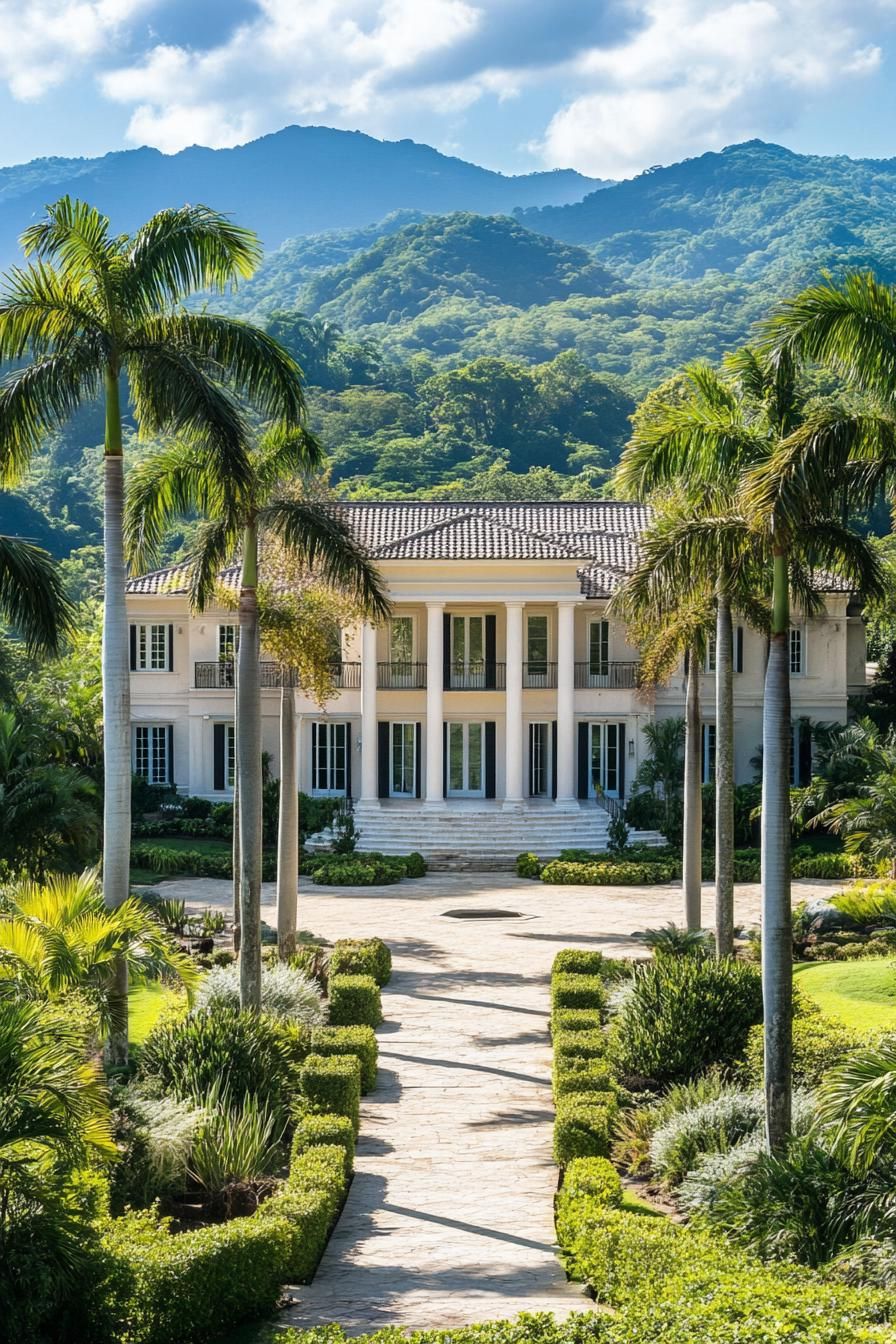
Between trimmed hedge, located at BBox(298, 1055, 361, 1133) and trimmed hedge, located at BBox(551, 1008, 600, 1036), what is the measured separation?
3.36 m

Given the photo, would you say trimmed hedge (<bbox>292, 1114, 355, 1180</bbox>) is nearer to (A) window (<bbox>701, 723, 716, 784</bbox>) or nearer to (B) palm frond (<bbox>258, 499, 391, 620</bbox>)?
(B) palm frond (<bbox>258, 499, 391, 620</bbox>)

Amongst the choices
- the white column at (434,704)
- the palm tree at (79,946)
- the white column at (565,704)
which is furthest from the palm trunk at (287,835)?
the white column at (565,704)

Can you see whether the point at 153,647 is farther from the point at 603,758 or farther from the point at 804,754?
the point at 804,754

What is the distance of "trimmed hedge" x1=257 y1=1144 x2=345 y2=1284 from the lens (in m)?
11.4

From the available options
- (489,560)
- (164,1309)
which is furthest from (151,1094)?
(489,560)

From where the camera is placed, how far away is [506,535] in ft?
133

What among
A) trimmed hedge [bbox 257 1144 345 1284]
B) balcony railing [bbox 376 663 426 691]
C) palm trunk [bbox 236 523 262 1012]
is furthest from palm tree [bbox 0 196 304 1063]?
balcony railing [bbox 376 663 426 691]

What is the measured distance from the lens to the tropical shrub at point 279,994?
18234 mm

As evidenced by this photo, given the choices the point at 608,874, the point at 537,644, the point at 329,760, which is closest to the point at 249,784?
the point at 608,874

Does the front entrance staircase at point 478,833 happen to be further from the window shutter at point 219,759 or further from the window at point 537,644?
the window shutter at point 219,759

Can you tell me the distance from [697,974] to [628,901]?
14.3m

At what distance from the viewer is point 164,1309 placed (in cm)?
1016

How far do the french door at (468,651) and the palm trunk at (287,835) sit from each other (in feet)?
61.4

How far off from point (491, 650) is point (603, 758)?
4093mm
